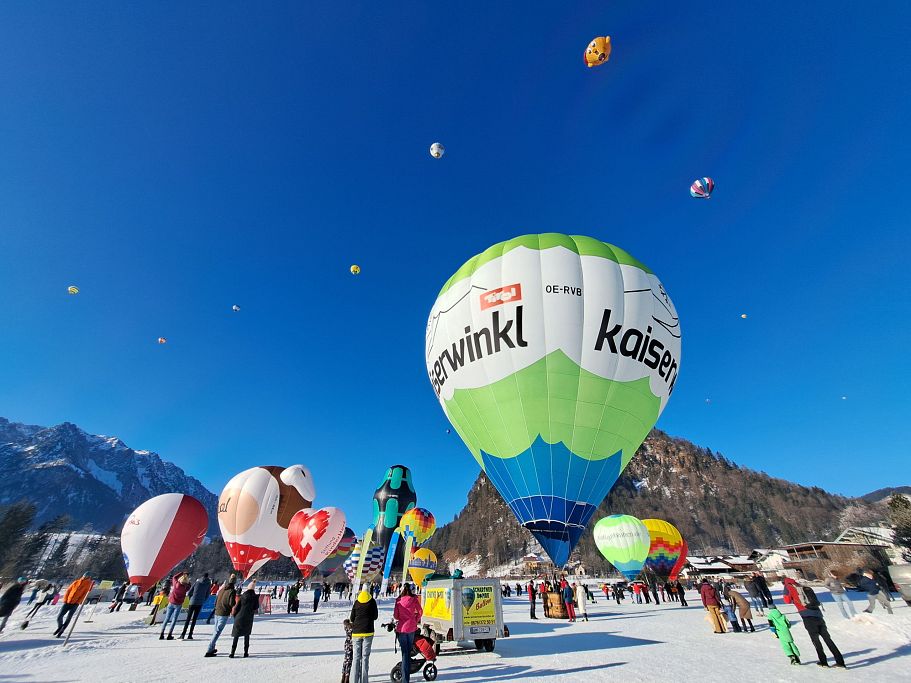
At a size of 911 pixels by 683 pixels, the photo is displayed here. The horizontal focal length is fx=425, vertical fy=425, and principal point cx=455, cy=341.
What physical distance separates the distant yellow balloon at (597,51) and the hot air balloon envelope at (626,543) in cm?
2713

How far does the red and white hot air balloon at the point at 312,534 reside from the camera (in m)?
27.5

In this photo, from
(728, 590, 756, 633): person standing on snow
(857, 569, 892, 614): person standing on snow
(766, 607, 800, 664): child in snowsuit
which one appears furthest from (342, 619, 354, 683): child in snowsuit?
(857, 569, 892, 614): person standing on snow

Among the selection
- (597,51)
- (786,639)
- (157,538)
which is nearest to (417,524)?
(157,538)

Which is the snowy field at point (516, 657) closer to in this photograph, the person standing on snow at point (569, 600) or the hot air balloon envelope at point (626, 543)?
the person standing on snow at point (569, 600)

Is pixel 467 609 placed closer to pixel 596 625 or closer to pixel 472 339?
pixel 472 339

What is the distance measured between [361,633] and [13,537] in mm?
78680

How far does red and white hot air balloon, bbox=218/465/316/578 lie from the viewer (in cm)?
2389

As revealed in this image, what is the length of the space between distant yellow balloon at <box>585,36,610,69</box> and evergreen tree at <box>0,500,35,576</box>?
82945mm

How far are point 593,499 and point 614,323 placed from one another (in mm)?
5399

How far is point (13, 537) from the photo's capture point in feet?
184

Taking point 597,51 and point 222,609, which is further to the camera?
point 597,51

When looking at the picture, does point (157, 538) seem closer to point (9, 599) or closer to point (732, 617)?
point (9, 599)

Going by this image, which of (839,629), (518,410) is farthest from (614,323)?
(839,629)

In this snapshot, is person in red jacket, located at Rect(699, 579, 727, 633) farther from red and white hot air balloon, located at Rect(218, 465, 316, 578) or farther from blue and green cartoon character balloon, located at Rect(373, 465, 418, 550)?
blue and green cartoon character balloon, located at Rect(373, 465, 418, 550)
